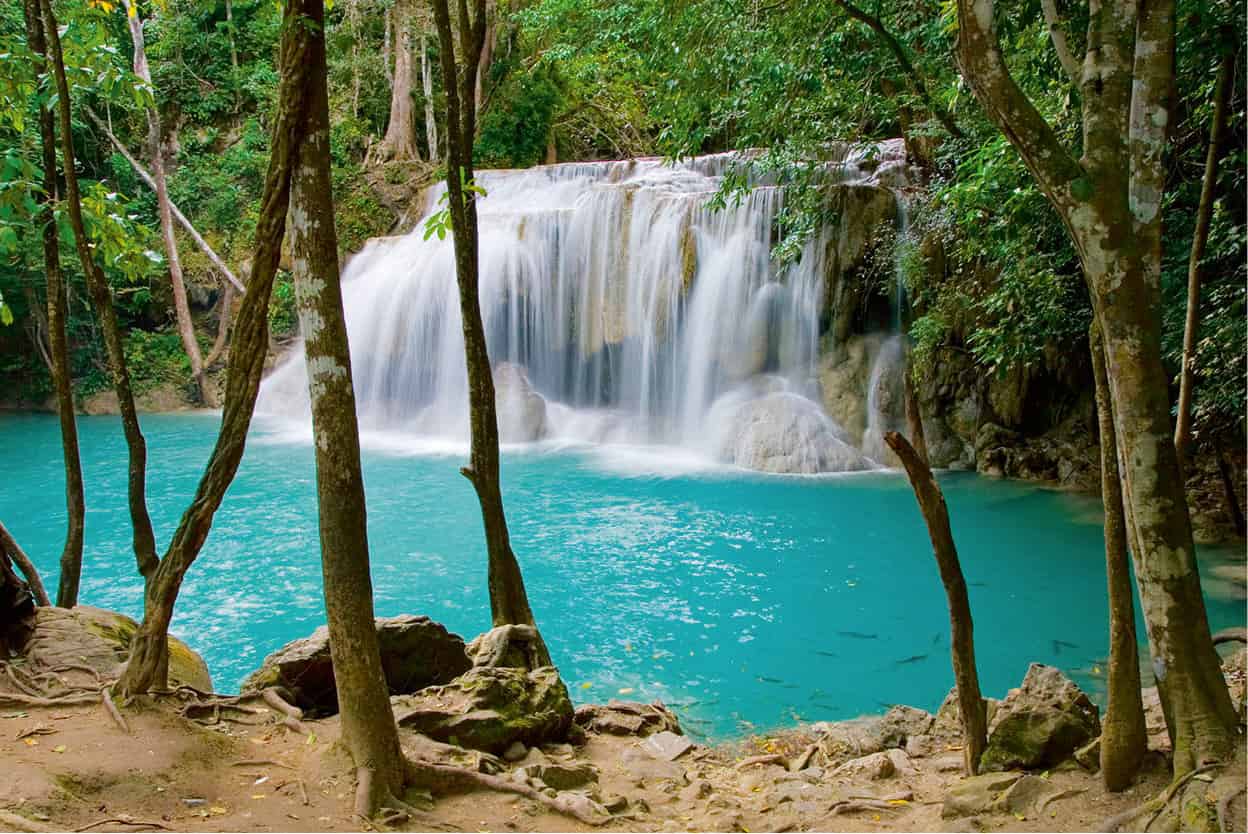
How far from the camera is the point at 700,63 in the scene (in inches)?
333

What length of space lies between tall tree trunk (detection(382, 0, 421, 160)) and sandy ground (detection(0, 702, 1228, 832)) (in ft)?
69.7

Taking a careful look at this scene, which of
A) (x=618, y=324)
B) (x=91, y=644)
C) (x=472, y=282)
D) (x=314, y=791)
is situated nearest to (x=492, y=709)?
(x=314, y=791)

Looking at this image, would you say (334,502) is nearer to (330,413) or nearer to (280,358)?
(330,413)

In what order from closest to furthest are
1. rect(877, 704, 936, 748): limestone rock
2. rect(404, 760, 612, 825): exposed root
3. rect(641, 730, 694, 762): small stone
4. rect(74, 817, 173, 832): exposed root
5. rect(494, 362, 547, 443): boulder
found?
rect(74, 817, 173, 832): exposed root → rect(404, 760, 612, 825): exposed root → rect(641, 730, 694, 762): small stone → rect(877, 704, 936, 748): limestone rock → rect(494, 362, 547, 443): boulder

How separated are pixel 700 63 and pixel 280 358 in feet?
49.3

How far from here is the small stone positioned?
483cm

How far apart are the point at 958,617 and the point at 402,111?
22116 mm

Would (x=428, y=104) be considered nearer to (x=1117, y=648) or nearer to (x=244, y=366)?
(x=244, y=366)

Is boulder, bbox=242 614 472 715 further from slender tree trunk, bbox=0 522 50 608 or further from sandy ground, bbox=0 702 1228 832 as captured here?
slender tree trunk, bbox=0 522 50 608

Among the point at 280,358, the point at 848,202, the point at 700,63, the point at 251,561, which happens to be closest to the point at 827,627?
the point at 700,63

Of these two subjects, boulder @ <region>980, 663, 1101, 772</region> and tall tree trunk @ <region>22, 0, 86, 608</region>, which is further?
tall tree trunk @ <region>22, 0, 86, 608</region>

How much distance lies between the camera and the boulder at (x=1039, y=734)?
381cm

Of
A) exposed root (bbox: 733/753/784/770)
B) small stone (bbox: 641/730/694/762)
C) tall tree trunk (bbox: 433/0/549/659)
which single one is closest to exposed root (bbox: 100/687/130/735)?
tall tree trunk (bbox: 433/0/549/659)

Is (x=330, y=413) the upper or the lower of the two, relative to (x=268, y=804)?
upper
